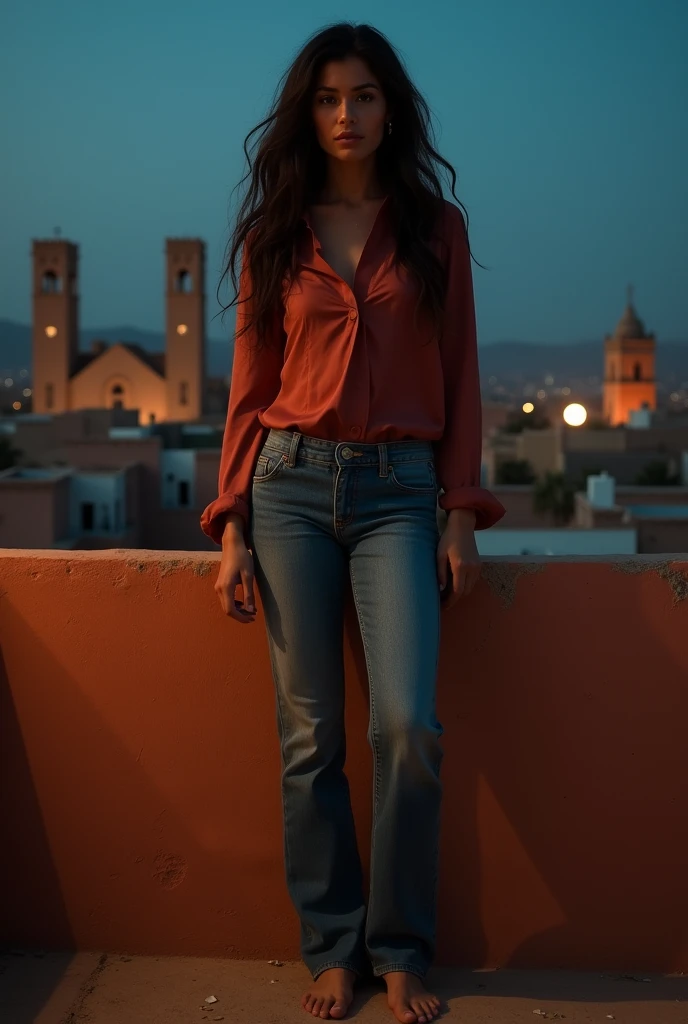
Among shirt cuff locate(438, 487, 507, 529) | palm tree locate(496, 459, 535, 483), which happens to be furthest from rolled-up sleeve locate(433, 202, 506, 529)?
palm tree locate(496, 459, 535, 483)

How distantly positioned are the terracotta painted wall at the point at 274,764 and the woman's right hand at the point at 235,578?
3.7 inches

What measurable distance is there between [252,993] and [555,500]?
81.5ft

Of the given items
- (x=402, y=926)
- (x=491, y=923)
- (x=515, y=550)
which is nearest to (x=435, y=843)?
(x=402, y=926)

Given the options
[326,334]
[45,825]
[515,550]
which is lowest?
[515,550]

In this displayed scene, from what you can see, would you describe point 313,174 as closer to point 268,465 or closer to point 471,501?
point 268,465

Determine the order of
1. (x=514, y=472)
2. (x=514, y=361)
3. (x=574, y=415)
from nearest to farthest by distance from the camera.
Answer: (x=574, y=415) → (x=514, y=472) → (x=514, y=361)

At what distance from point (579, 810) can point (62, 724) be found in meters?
1.00

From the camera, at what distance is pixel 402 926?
7.16 feet

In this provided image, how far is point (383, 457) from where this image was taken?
2230 millimetres

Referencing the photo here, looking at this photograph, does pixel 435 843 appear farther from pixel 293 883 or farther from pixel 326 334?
pixel 326 334

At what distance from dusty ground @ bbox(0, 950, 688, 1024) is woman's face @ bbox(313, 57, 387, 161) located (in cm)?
151

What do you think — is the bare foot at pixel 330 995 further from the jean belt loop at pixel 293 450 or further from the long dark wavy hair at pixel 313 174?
the long dark wavy hair at pixel 313 174

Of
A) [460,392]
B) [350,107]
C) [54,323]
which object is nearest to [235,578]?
[460,392]

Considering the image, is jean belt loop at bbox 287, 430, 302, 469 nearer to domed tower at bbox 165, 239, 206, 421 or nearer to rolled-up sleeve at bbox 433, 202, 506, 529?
rolled-up sleeve at bbox 433, 202, 506, 529
